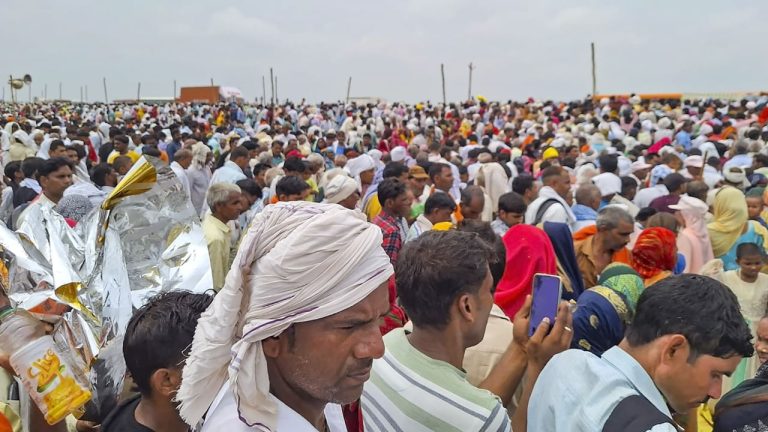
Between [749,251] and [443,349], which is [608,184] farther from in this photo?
[443,349]

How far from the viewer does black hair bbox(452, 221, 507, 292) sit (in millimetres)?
3219

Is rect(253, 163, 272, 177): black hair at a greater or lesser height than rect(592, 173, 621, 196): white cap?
greater

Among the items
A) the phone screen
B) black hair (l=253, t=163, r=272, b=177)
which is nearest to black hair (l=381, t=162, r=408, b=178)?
black hair (l=253, t=163, r=272, b=177)

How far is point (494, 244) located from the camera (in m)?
3.50

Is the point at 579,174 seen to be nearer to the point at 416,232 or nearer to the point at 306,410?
the point at 416,232

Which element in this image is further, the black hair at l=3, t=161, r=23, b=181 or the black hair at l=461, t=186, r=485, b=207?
the black hair at l=3, t=161, r=23, b=181

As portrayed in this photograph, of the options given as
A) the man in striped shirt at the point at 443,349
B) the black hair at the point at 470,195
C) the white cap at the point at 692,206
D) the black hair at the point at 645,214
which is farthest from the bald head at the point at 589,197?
the man in striped shirt at the point at 443,349

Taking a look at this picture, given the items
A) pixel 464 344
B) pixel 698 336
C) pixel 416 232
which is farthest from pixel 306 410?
pixel 416 232

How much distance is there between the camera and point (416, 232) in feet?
17.2

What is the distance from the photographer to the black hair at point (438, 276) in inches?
91.7

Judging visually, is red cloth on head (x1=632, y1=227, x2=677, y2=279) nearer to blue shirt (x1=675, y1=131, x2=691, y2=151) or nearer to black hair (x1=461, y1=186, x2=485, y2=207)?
black hair (x1=461, y1=186, x2=485, y2=207)

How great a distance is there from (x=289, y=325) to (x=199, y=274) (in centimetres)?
142

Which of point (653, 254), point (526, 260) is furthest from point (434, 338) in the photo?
point (653, 254)

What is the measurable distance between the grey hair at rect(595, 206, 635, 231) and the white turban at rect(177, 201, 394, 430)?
10.6 feet
